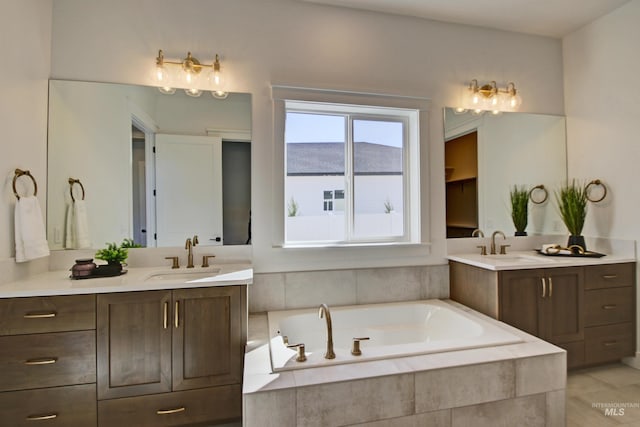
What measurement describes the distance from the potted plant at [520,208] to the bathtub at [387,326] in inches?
42.1

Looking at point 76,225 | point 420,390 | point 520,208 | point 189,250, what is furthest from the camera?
point 520,208

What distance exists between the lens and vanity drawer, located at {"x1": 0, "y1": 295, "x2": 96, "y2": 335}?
1.56 meters

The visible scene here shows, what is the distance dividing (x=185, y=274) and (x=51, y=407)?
0.90 m

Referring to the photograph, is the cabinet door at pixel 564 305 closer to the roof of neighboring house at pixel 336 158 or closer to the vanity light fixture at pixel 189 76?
the roof of neighboring house at pixel 336 158

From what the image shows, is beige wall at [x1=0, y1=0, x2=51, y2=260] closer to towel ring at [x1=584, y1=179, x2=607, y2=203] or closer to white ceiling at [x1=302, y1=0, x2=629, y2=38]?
white ceiling at [x1=302, y1=0, x2=629, y2=38]

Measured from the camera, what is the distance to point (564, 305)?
7.59 feet

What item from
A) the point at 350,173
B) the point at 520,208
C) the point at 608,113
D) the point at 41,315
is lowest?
the point at 41,315

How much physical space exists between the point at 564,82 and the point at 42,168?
431 cm

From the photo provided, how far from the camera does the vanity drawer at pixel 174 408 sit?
5.47 ft

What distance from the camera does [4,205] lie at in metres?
1.74

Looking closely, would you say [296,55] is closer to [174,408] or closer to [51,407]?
[174,408]

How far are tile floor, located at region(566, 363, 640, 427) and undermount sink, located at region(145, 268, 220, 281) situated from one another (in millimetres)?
2349

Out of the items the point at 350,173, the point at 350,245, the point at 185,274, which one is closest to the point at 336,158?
the point at 350,173

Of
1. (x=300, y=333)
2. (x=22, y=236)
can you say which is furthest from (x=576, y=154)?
(x=22, y=236)
